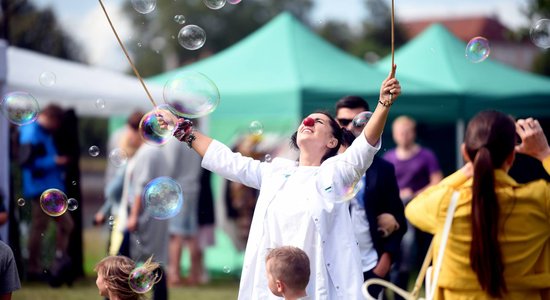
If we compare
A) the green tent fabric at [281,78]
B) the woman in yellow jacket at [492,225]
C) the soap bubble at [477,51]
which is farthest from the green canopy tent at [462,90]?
the woman in yellow jacket at [492,225]

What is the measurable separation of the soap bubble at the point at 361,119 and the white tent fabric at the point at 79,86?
18.2ft

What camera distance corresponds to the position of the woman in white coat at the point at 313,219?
4.08 m

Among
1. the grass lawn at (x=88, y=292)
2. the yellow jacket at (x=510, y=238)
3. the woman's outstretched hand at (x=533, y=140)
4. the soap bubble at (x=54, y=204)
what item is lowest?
the grass lawn at (x=88, y=292)

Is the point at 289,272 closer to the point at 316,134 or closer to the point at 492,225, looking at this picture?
the point at 316,134

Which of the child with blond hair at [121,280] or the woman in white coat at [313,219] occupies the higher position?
the woman in white coat at [313,219]

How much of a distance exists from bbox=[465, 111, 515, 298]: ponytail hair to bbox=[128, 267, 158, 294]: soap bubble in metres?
1.53

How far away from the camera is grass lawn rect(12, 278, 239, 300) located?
891 cm

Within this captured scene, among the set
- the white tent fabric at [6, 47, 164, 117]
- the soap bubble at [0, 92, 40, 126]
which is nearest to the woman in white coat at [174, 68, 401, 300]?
the soap bubble at [0, 92, 40, 126]

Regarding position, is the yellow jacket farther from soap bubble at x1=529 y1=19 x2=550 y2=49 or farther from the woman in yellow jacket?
soap bubble at x1=529 y1=19 x2=550 y2=49

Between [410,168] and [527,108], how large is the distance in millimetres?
2961

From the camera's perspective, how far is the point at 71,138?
9945 mm

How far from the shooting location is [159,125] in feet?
15.6

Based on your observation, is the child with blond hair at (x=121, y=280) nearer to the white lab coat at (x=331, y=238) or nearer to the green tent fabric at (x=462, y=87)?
the white lab coat at (x=331, y=238)

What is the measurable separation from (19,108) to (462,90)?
6.02 meters
